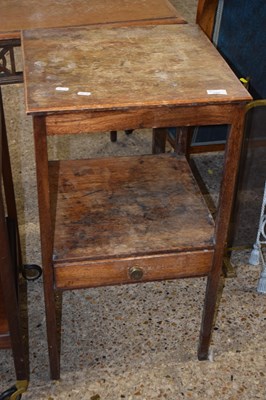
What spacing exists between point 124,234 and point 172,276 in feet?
0.61

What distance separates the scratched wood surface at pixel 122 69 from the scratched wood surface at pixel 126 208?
0.43m

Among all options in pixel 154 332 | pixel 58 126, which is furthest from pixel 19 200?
pixel 58 126

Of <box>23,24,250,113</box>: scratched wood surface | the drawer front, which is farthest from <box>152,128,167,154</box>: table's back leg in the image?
the drawer front

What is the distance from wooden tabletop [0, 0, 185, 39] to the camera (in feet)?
6.23

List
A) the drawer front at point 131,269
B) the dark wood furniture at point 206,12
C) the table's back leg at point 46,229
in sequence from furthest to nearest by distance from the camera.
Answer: the dark wood furniture at point 206,12 < the drawer front at point 131,269 < the table's back leg at point 46,229

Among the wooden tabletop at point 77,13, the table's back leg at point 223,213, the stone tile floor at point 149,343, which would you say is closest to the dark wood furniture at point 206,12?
the wooden tabletop at point 77,13

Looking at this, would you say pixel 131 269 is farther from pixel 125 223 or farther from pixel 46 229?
pixel 46 229

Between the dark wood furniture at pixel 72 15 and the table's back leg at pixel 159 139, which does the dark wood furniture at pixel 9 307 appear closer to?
the dark wood furniture at pixel 72 15

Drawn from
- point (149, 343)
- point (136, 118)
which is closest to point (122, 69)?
point (136, 118)

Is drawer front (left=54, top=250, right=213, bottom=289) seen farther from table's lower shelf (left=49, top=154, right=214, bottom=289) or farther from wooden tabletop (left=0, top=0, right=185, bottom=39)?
wooden tabletop (left=0, top=0, right=185, bottom=39)

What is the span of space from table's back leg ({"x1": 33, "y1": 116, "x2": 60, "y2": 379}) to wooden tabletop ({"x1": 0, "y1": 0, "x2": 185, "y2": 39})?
0.65m

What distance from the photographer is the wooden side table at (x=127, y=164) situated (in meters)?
1.34

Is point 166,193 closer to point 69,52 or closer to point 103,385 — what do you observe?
point 69,52

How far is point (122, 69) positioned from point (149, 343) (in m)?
0.97
